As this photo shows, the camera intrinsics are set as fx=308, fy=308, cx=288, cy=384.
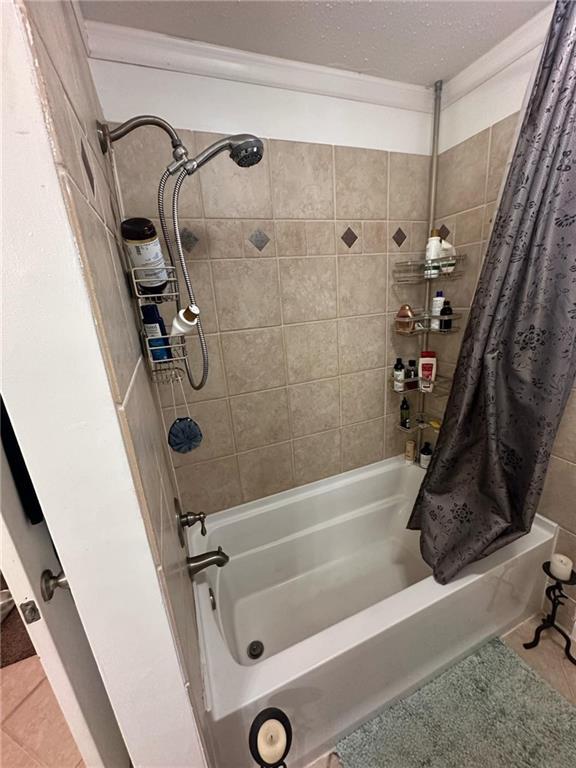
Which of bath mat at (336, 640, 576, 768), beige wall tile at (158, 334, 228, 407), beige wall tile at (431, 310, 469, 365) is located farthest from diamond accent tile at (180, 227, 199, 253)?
bath mat at (336, 640, 576, 768)

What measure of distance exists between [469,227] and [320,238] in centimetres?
63

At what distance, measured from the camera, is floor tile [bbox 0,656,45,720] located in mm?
1122

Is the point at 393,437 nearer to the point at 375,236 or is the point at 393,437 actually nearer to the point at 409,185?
the point at 375,236

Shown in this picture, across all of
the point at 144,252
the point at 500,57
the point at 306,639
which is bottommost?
the point at 306,639

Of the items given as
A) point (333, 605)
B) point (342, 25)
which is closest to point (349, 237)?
point (342, 25)

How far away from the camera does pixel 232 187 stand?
1.10 meters

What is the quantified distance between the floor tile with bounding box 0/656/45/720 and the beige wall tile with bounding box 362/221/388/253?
2.18m

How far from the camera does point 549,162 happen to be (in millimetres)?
879

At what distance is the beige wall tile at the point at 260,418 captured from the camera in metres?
1.29

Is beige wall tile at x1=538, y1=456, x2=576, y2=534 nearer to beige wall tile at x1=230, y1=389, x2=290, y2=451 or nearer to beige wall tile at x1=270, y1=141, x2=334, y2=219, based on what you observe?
beige wall tile at x1=230, y1=389, x2=290, y2=451

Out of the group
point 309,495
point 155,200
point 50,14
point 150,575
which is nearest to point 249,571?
A: point 309,495

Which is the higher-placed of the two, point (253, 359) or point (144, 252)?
point (144, 252)

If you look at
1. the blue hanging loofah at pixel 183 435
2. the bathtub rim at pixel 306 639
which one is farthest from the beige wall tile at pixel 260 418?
the bathtub rim at pixel 306 639

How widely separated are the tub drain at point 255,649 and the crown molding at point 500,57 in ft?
7.38
